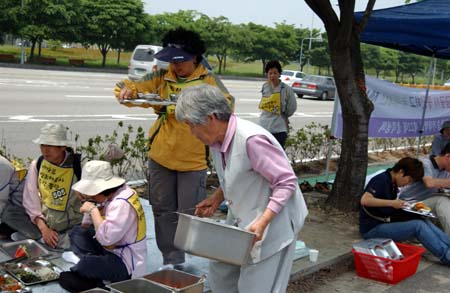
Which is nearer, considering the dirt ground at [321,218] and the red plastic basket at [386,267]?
the dirt ground at [321,218]

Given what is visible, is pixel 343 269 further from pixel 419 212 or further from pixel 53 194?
pixel 53 194

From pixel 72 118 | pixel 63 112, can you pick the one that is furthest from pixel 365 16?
pixel 63 112

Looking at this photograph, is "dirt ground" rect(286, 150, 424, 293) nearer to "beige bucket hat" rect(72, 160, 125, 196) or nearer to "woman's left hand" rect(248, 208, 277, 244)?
"beige bucket hat" rect(72, 160, 125, 196)

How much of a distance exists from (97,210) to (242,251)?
50.0 inches

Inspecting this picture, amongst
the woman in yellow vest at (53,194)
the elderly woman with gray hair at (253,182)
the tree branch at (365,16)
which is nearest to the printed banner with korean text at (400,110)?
the tree branch at (365,16)

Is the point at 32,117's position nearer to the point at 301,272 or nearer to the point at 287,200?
the point at 301,272

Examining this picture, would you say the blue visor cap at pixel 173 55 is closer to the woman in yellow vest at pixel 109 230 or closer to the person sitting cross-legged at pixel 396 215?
the woman in yellow vest at pixel 109 230

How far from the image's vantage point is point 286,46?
162 ft

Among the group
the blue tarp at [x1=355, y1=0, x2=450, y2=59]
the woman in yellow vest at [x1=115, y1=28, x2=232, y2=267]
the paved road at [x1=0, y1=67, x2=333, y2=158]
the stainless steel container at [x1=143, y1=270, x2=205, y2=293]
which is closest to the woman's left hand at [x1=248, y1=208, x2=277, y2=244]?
the stainless steel container at [x1=143, y1=270, x2=205, y2=293]

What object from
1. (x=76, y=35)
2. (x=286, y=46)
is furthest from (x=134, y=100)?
(x=286, y=46)

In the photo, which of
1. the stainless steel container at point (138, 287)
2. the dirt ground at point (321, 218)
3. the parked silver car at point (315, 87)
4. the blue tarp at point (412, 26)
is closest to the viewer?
the stainless steel container at point (138, 287)

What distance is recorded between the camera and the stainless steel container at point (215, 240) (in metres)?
2.51

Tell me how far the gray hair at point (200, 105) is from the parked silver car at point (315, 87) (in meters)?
25.6

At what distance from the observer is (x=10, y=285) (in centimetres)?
362
